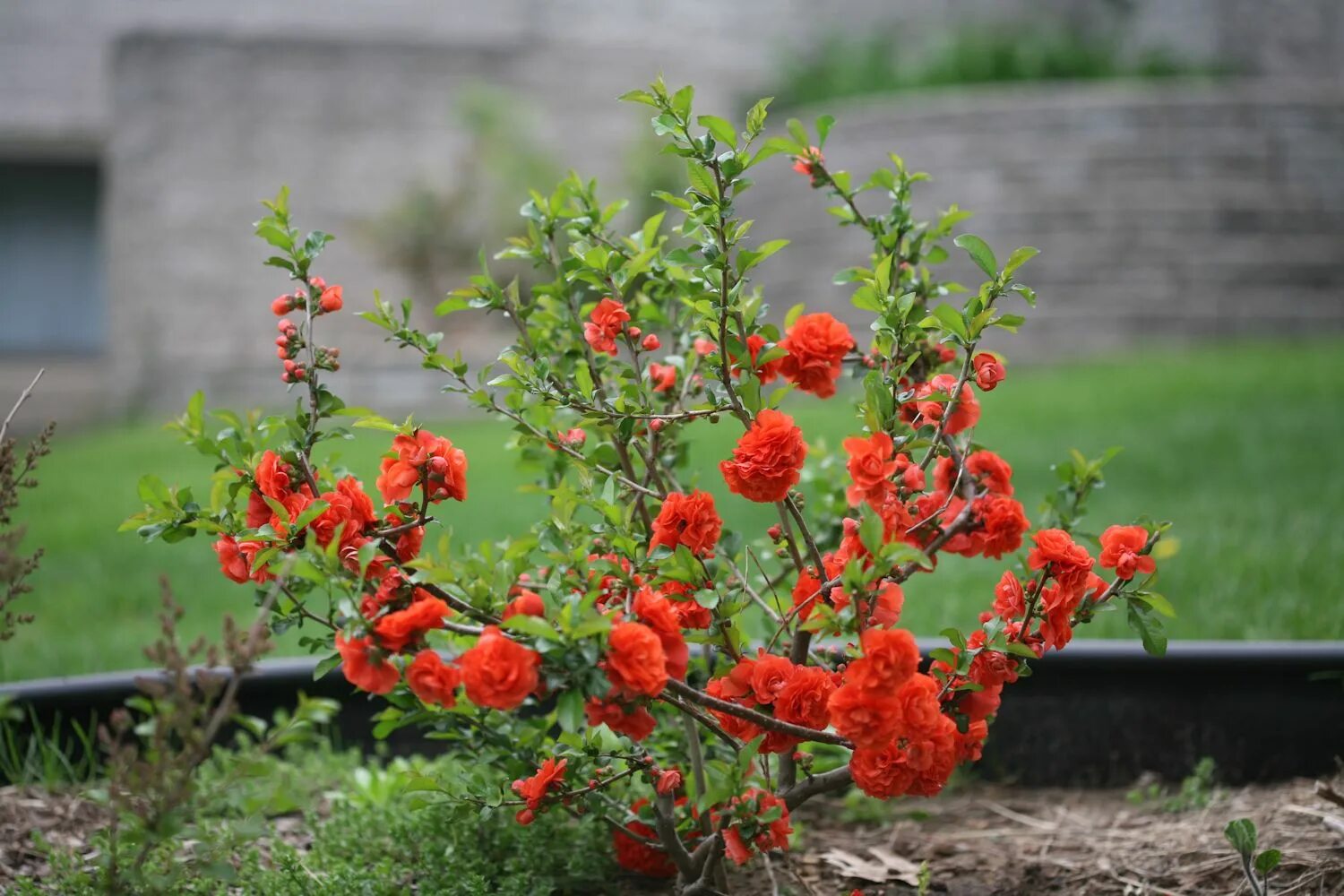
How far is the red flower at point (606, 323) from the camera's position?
5.05ft

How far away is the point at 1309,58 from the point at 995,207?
399 cm

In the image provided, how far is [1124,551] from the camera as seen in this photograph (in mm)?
1507

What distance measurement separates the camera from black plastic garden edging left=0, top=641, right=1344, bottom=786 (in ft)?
6.93

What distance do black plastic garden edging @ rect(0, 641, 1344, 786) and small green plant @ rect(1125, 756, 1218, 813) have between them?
1.2 inches

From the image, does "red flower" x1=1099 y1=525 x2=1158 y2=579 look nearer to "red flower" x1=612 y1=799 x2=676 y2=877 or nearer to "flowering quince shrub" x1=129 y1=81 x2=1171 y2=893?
"flowering quince shrub" x1=129 y1=81 x2=1171 y2=893

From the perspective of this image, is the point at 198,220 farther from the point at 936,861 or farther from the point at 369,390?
the point at 936,861

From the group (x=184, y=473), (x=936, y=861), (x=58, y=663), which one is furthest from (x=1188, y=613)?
(x=184, y=473)

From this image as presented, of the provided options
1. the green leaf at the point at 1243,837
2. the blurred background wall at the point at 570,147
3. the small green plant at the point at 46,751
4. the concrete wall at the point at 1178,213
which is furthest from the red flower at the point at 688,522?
the concrete wall at the point at 1178,213

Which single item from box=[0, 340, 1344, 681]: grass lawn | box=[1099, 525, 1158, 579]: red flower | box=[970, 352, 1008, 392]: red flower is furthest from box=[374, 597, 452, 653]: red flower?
box=[0, 340, 1344, 681]: grass lawn

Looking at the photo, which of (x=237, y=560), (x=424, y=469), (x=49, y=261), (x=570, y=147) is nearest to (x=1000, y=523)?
(x=424, y=469)

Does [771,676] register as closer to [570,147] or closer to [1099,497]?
[1099,497]

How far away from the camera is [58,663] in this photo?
2906 mm

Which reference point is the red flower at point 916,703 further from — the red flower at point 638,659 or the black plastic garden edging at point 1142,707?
the black plastic garden edging at point 1142,707

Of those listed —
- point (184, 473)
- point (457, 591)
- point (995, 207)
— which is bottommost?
point (184, 473)
